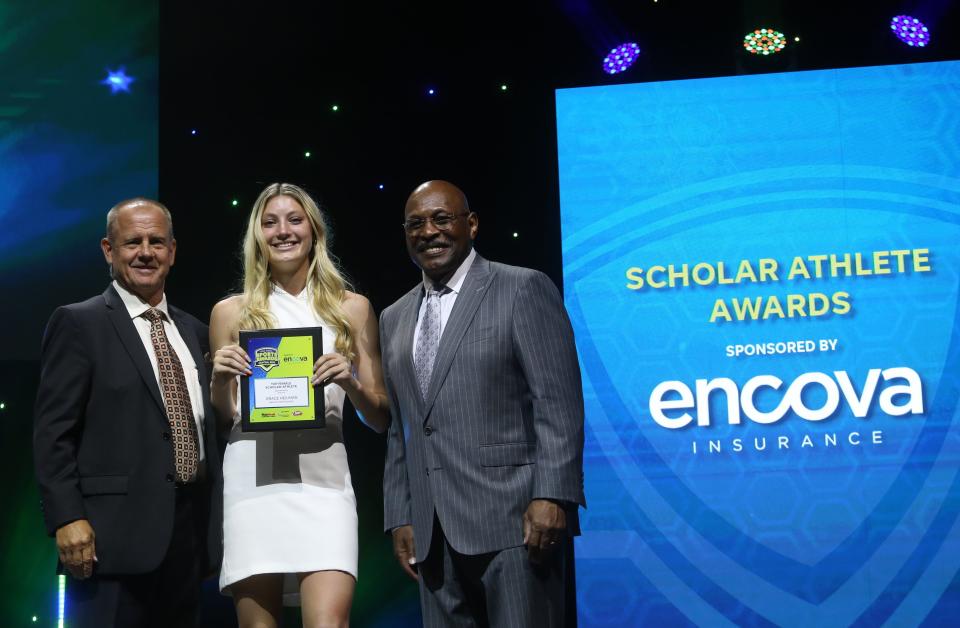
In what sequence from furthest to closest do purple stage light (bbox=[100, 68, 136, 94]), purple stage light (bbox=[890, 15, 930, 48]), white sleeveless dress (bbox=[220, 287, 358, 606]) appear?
purple stage light (bbox=[100, 68, 136, 94]) < purple stage light (bbox=[890, 15, 930, 48]) < white sleeveless dress (bbox=[220, 287, 358, 606])

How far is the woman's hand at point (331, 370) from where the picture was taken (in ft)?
10.0

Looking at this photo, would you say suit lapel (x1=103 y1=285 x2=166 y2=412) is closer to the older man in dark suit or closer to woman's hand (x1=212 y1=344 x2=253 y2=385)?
the older man in dark suit

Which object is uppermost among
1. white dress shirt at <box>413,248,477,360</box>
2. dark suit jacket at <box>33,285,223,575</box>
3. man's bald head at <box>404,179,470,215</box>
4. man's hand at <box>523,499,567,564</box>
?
man's bald head at <box>404,179,470,215</box>

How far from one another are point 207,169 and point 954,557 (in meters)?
3.83

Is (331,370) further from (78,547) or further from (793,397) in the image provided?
(793,397)

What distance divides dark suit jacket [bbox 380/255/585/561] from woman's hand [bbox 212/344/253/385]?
46 cm

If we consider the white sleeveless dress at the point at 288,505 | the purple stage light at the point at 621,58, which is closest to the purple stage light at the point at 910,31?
the purple stage light at the point at 621,58

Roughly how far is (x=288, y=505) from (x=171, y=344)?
2.00 feet

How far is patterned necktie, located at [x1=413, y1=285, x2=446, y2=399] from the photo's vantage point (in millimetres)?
2938

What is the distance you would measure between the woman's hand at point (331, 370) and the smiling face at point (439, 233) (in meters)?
0.35

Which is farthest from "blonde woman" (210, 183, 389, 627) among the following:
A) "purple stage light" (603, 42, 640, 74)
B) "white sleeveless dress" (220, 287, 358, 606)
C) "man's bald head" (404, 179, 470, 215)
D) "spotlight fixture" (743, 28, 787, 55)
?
"spotlight fixture" (743, 28, 787, 55)

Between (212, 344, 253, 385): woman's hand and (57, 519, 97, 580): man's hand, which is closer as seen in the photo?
(57, 519, 97, 580): man's hand

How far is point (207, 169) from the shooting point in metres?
5.41

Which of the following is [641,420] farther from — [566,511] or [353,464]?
[566,511]
